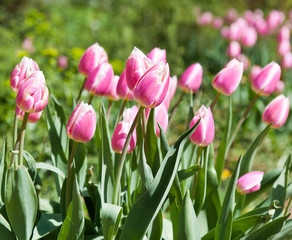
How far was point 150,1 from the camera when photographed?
21.9 ft

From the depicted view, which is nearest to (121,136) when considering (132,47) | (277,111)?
(277,111)

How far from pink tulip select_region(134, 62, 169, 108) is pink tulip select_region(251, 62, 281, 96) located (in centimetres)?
68

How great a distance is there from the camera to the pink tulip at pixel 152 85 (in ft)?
3.58

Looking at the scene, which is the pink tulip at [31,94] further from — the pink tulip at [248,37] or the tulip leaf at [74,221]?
the pink tulip at [248,37]

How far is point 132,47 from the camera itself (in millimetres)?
5355

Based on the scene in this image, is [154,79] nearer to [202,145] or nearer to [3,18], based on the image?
[202,145]

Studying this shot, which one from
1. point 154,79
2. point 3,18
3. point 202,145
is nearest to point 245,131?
point 202,145

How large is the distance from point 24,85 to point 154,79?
37 centimetres

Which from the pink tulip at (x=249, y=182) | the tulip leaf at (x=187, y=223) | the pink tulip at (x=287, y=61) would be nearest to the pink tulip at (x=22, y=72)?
the tulip leaf at (x=187, y=223)

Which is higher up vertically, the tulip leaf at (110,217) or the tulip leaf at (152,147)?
the tulip leaf at (152,147)

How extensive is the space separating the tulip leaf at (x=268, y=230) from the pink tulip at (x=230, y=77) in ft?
1.57

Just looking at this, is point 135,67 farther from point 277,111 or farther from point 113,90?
point 277,111

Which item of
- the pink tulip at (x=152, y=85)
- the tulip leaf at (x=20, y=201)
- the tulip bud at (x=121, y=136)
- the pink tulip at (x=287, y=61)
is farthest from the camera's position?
the pink tulip at (x=287, y=61)

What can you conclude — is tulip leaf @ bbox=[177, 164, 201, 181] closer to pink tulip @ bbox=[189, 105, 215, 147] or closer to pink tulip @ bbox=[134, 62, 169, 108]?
pink tulip @ bbox=[189, 105, 215, 147]
